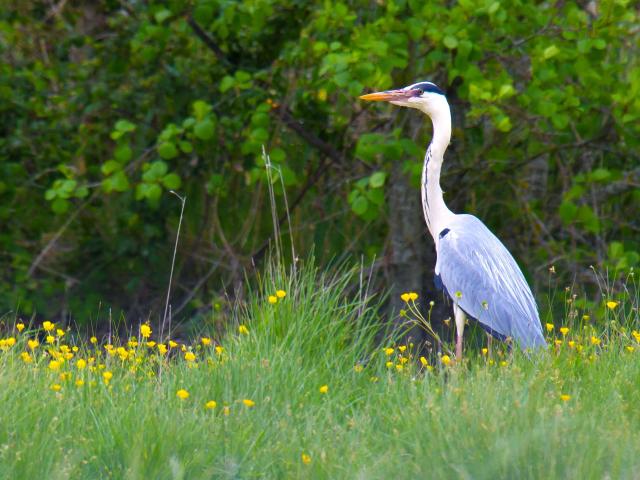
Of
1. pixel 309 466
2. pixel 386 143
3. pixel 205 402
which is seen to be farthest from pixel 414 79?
pixel 309 466

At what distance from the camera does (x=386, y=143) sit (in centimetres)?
692

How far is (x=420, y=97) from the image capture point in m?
6.10

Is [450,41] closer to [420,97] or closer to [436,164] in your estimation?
[420,97]

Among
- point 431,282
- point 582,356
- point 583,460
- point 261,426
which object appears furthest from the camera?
point 431,282

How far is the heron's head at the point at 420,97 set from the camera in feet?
19.9

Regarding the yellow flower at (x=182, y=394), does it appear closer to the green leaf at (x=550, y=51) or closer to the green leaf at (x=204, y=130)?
the green leaf at (x=204, y=130)

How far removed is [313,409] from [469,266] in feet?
6.25

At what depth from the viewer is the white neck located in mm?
6070

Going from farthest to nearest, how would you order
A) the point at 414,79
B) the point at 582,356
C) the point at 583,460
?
the point at 414,79 → the point at 582,356 → the point at 583,460

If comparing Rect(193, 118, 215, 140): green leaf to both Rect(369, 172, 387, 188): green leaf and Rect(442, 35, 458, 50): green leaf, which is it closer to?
Rect(369, 172, 387, 188): green leaf

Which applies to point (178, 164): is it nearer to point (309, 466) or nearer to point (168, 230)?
point (168, 230)

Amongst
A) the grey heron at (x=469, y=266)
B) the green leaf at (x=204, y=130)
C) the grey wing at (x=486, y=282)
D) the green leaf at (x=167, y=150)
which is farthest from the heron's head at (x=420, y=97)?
the green leaf at (x=167, y=150)

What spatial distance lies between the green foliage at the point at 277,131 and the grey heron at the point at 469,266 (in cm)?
48

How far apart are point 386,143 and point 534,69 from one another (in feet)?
3.24
